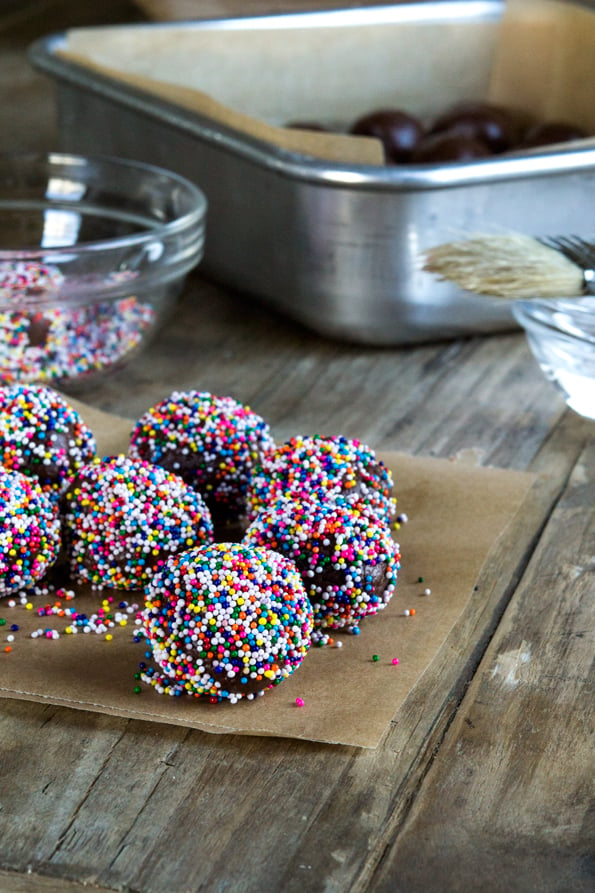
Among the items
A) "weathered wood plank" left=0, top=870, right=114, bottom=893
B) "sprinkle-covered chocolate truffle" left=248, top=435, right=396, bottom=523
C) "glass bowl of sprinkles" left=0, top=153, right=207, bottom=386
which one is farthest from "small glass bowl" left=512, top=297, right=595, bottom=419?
"weathered wood plank" left=0, top=870, right=114, bottom=893

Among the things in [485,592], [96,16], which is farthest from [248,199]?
[96,16]

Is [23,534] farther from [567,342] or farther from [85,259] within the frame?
[567,342]

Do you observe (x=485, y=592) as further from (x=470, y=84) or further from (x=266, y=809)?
(x=470, y=84)

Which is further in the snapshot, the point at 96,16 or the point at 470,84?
the point at 96,16

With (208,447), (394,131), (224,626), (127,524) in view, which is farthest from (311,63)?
(224,626)

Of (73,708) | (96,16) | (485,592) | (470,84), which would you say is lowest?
(96,16)

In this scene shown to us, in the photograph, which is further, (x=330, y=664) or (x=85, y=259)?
(x=85, y=259)
